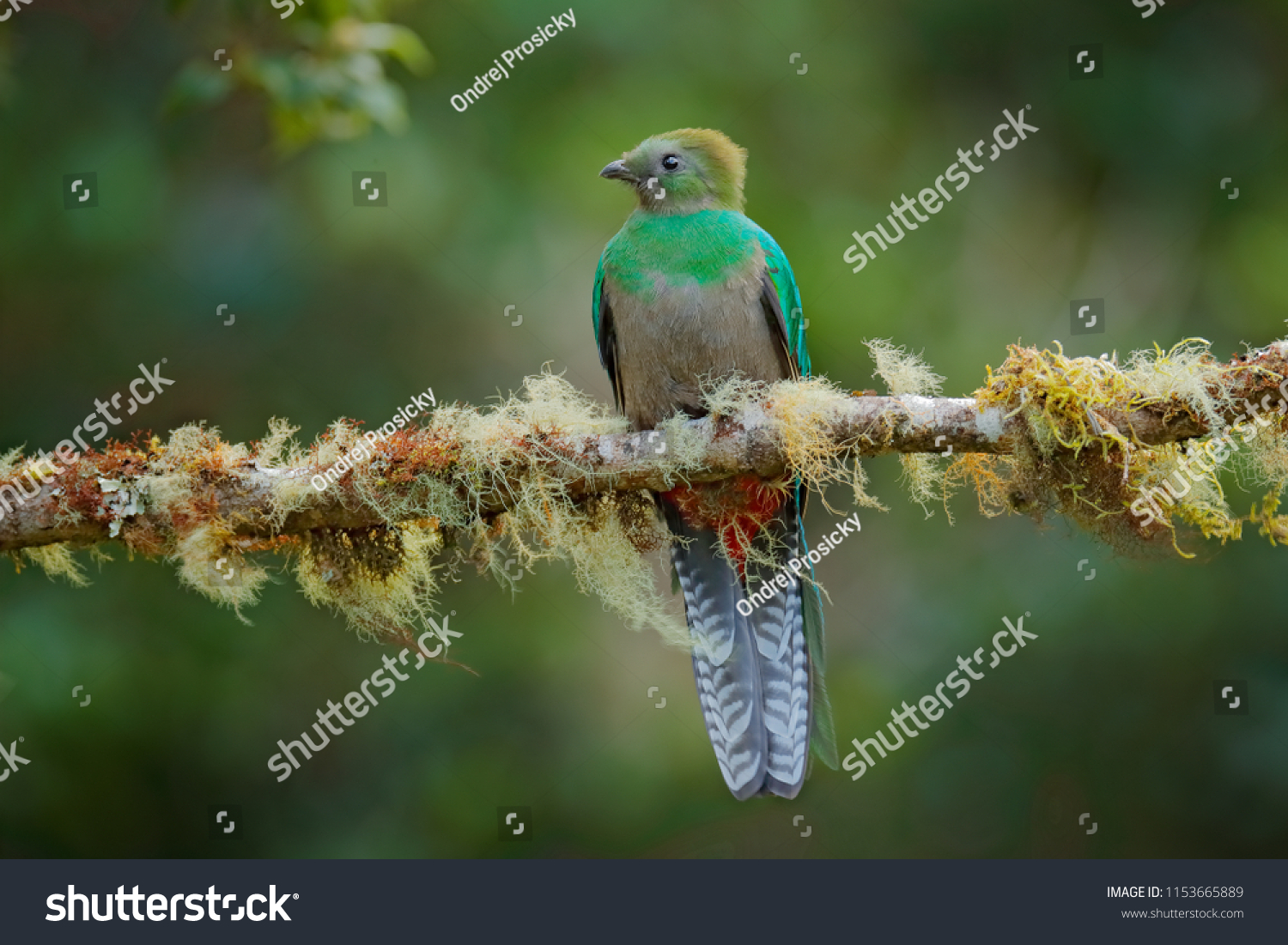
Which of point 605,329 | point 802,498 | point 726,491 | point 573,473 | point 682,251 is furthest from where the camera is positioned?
point 605,329

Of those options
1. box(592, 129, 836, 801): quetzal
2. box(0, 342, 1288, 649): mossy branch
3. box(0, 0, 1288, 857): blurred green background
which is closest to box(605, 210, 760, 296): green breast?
box(592, 129, 836, 801): quetzal

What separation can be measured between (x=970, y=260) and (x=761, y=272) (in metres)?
3.47

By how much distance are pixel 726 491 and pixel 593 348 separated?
134 inches

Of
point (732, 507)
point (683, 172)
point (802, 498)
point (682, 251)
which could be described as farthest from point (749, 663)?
point (683, 172)

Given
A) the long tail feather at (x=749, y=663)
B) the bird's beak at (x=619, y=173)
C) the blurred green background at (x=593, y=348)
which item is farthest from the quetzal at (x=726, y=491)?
the blurred green background at (x=593, y=348)

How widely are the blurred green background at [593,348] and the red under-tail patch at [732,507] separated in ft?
9.27

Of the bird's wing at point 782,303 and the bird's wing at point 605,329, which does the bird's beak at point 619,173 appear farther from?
the bird's wing at point 782,303

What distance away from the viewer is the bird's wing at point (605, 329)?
4066 millimetres

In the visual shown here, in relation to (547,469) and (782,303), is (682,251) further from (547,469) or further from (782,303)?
(547,469)

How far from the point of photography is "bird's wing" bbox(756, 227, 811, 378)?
3830mm

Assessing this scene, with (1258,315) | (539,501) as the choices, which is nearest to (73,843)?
(539,501)

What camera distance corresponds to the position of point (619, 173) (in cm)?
416

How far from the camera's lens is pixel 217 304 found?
610 cm

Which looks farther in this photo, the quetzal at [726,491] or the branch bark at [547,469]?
the quetzal at [726,491]
